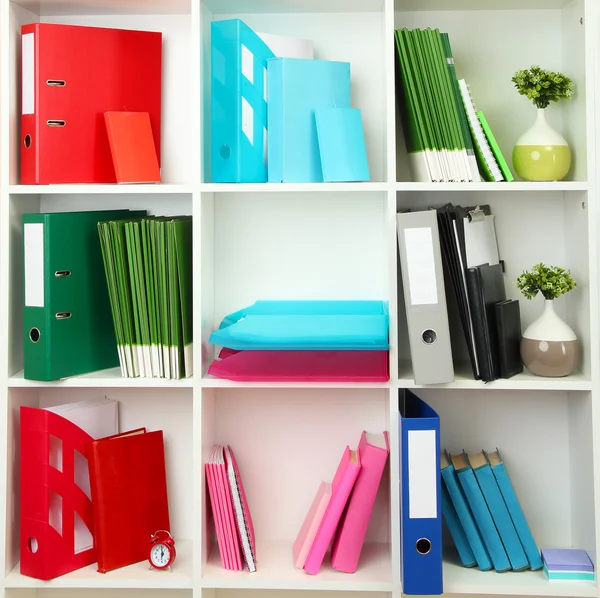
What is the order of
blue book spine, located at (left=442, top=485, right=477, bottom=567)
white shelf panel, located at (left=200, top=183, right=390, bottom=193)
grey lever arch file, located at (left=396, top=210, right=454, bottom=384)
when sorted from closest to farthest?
1. grey lever arch file, located at (left=396, top=210, right=454, bottom=384)
2. white shelf panel, located at (left=200, top=183, right=390, bottom=193)
3. blue book spine, located at (left=442, top=485, right=477, bottom=567)

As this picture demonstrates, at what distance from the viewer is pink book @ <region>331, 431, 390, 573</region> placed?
157 cm

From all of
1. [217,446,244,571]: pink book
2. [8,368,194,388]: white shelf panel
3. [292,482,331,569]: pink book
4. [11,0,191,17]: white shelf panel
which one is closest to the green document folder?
[8,368,194,388]: white shelf panel

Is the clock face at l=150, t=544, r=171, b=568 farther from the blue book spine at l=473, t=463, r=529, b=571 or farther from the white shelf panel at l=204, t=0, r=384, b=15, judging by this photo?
the white shelf panel at l=204, t=0, r=384, b=15

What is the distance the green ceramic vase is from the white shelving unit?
5 cm

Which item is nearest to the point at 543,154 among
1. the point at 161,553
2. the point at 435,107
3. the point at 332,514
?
the point at 435,107

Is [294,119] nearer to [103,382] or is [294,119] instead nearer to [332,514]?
[103,382]

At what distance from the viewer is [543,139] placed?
5.27 feet

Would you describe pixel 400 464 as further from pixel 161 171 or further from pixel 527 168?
pixel 161 171

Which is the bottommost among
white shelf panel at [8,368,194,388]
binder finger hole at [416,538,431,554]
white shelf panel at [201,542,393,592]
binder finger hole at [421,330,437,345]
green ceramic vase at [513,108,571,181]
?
white shelf panel at [201,542,393,592]

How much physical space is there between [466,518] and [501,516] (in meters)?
0.08

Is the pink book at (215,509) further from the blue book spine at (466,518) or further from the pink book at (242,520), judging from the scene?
the blue book spine at (466,518)

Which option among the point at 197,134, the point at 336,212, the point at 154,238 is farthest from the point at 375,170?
the point at 154,238

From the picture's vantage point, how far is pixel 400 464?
1.54 meters

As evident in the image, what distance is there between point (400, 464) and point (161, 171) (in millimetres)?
949
